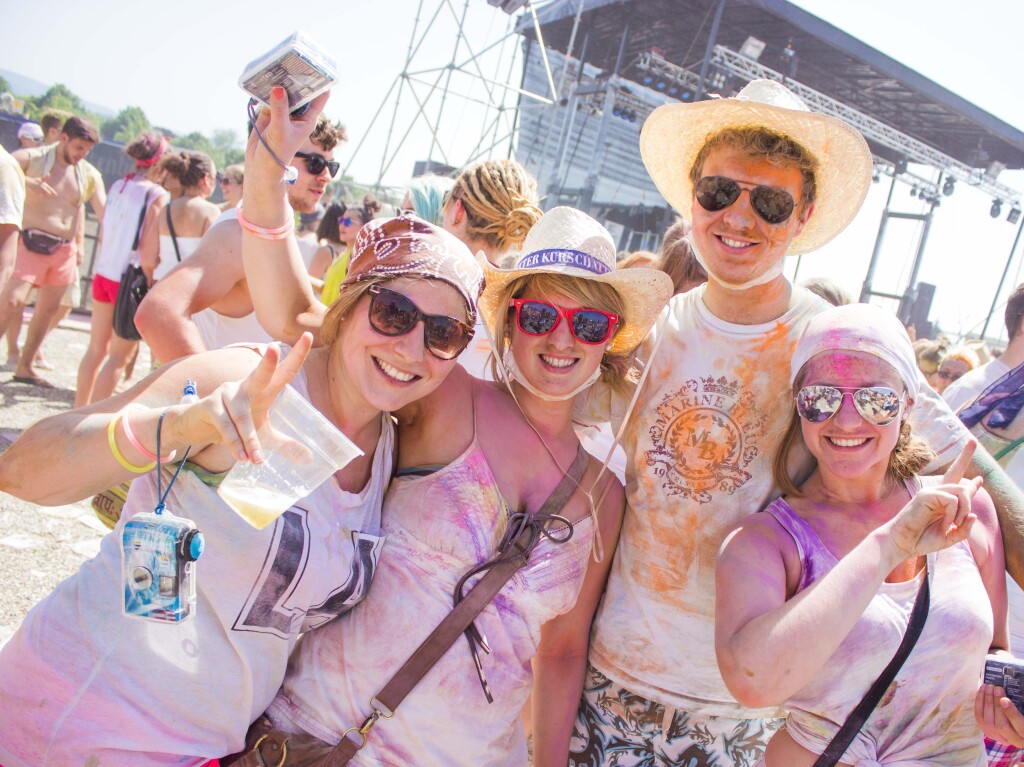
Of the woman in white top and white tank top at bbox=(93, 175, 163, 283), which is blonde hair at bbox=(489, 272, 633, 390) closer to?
the woman in white top

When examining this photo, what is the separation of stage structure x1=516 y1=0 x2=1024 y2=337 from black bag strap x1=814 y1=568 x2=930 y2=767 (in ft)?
47.0

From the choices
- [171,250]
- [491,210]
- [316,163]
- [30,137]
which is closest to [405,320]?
[491,210]

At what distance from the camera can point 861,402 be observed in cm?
175

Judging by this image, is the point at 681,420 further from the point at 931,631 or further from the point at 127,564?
the point at 127,564

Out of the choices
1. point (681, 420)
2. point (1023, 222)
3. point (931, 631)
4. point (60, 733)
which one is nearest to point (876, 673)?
point (931, 631)

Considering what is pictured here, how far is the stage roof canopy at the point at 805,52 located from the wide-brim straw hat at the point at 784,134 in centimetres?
1465

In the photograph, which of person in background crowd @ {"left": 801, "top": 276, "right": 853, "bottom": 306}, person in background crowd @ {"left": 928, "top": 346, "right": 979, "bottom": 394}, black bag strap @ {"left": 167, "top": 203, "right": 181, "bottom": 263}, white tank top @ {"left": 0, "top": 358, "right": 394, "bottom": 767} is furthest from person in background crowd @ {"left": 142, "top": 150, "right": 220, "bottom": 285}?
person in background crowd @ {"left": 928, "top": 346, "right": 979, "bottom": 394}

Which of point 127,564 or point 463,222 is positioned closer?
point 127,564

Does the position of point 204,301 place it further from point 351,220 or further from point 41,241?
point 41,241

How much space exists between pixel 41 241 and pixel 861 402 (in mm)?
6974

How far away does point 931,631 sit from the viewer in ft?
5.56

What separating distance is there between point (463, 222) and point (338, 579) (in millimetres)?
1762

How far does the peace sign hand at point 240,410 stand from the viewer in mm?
1265

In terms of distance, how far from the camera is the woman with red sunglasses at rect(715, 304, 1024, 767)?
155cm
